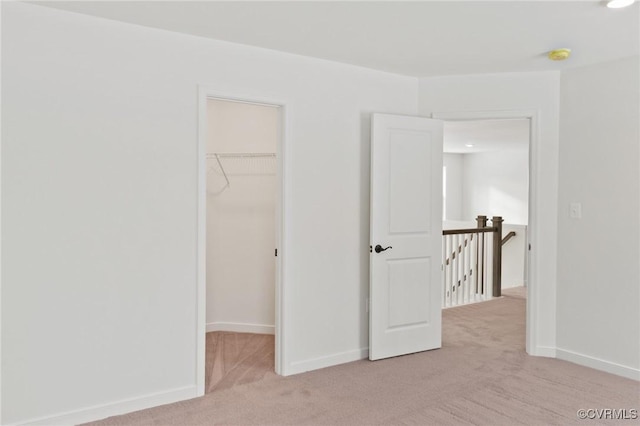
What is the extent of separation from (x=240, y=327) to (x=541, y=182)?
2999 millimetres

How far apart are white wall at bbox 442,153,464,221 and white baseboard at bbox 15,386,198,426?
8.93 metres

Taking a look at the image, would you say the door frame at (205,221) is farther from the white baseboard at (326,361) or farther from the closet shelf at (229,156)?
the closet shelf at (229,156)

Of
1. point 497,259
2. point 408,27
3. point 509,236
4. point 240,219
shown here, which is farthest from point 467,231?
point 408,27

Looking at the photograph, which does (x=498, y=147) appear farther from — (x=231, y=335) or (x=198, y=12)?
(x=198, y=12)

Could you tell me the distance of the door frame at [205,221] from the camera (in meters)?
3.18

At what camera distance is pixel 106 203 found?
2873 mm

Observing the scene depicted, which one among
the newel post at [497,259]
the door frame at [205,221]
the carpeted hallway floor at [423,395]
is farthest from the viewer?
the newel post at [497,259]

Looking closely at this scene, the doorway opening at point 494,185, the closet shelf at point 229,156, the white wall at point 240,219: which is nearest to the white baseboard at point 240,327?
the white wall at point 240,219

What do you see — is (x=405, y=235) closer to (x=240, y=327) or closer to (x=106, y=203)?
(x=240, y=327)

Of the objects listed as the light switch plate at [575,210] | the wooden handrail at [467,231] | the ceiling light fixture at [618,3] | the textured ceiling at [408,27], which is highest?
the textured ceiling at [408,27]

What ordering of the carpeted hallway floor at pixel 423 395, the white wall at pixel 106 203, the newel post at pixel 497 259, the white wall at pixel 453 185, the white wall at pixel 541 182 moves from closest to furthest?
the white wall at pixel 106 203 < the carpeted hallway floor at pixel 423 395 < the white wall at pixel 541 182 < the newel post at pixel 497 259 < the white wall at pixel 453 185

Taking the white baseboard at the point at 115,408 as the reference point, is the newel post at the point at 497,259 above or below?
above

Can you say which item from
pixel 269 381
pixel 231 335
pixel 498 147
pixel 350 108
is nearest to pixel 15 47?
pixel 350 108

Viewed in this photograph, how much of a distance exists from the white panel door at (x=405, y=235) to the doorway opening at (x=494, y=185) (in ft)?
7.93
